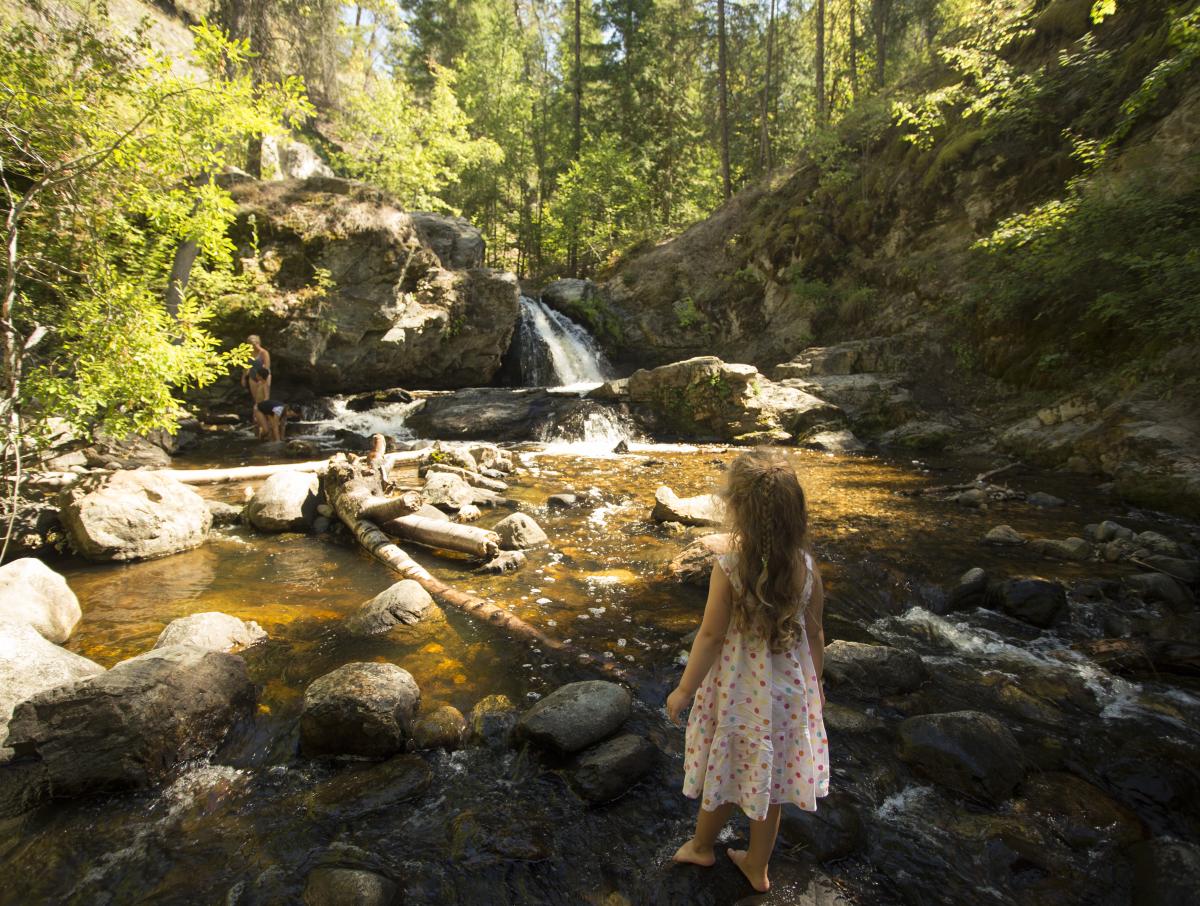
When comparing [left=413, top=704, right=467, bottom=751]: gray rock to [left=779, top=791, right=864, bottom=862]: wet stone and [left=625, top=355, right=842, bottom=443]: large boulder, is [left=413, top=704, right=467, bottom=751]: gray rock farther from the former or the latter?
[left=625, top=355, right=842, bottom=443]: large boulder

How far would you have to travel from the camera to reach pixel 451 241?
65.6ft

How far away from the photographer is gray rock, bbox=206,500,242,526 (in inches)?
301

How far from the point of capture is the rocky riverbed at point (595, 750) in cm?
251

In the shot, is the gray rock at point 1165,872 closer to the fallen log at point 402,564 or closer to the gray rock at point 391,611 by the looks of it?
the fallen log at point 402,564

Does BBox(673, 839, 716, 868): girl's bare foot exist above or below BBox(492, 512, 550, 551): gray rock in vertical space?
below

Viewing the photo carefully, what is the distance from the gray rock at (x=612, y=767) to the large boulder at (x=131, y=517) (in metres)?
6.01

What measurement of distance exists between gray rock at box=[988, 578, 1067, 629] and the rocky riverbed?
2 centimetres

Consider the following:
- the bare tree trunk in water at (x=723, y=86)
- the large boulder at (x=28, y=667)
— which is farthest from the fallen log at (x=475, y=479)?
the bare tree trunk in water at (x=723, y=86)

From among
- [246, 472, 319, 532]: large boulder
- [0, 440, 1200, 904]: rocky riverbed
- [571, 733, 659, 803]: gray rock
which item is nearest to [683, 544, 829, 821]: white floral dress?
[0, 440, 1200, 904]: rocky riverbed

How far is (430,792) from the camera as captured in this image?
305cm

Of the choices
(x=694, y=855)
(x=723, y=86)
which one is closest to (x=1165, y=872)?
(x=694, y=855)

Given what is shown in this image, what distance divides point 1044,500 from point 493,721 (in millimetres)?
8553

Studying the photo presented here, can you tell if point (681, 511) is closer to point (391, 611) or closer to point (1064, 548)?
point (391, 611)

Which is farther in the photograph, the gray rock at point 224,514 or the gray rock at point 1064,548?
the gray rock at point 224,514
